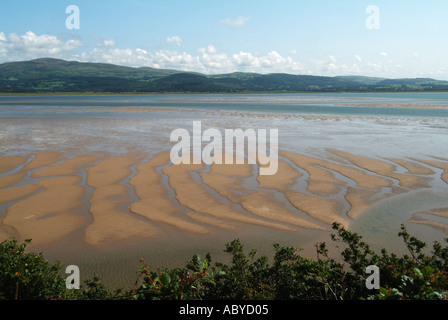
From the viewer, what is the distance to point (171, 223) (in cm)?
998

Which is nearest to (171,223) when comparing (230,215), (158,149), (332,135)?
(230,215)

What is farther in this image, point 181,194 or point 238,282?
point 181,194

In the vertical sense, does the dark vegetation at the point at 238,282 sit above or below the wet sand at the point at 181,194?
above

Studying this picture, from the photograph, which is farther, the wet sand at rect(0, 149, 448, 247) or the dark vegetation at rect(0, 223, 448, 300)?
the wet sand at rect(0, 149, 448, 247)

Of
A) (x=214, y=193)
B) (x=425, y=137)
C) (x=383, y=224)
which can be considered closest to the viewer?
(x=383, y=224)

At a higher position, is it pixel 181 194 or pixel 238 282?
pixel 238 282

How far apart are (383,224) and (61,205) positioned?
997 centimetres

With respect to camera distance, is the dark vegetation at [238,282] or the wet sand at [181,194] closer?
the dark vegetation at [238,282]

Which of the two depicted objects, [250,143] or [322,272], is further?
[250,143]

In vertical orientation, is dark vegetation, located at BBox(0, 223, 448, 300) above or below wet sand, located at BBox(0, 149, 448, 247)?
above

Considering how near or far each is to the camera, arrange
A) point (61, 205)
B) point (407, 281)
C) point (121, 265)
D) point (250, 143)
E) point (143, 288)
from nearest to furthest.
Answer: point (407, 281) < point (143, 288) < point (121, 265) < point (61, 205) < point (250, 143)
